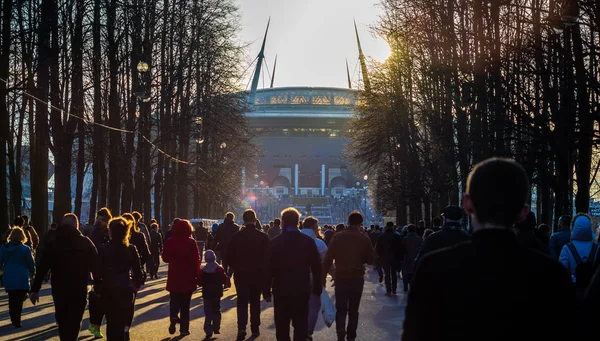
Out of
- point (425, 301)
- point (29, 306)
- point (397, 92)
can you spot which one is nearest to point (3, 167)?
point (29, 306)

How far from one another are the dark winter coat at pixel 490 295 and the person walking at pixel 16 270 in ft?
40.4

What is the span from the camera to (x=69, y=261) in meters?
11.0

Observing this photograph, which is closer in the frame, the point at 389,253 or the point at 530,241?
the point at 530,241

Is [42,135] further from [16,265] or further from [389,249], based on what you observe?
[16,265]

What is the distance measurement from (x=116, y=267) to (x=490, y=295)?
7.80 m

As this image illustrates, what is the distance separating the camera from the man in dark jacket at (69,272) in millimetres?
10766

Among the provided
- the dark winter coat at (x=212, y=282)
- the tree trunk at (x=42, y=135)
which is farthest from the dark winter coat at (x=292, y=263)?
the tree trunk at (x=42, y=135)

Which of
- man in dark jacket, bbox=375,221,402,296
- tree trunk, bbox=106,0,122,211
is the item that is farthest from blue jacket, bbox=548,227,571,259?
tree trunk, bbox=106,0,122,211

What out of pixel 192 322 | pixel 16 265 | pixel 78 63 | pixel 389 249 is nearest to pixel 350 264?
pixel 192 322

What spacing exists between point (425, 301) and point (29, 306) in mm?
17446

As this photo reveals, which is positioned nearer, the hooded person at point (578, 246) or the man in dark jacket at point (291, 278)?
the hooded person at point (578, 246)

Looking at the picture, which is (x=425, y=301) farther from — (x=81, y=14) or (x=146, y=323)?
(x=81, y=14)

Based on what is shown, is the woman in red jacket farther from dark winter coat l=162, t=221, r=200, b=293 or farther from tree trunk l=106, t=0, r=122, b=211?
tree trunk l=106, t=0, r=122, b=211

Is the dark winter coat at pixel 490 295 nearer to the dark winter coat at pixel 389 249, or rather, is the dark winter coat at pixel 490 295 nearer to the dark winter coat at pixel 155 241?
the dark winter coat at pixel 389 249
